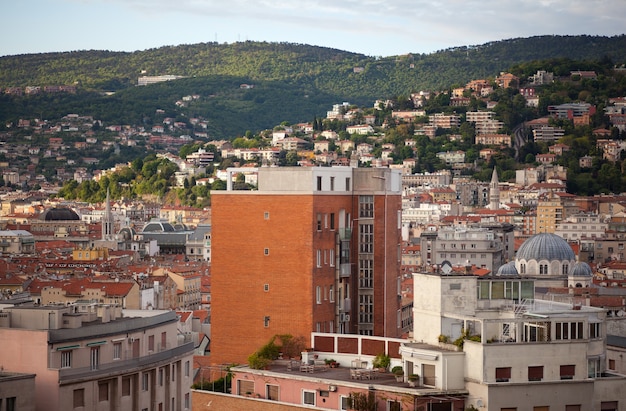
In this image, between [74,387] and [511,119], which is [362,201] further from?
[511,119]

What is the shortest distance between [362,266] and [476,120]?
142226mm

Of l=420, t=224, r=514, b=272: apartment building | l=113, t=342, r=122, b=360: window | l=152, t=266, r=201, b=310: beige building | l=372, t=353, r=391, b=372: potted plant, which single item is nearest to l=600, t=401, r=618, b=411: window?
l=372, t=353, r=391, b=372: potted plant

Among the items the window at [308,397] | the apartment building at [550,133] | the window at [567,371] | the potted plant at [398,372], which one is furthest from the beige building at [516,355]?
the apartment building at [550,133]

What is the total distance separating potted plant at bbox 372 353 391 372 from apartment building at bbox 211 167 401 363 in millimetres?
4870

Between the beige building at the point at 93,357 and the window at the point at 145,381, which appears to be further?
the window at the point at 145,381

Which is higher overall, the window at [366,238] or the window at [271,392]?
the window at [366,238]

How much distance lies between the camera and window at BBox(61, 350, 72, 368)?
1137 inches

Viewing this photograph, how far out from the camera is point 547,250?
87312 millimetres

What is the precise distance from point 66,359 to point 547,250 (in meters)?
61.1

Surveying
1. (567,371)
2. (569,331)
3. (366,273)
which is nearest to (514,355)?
(567,371)

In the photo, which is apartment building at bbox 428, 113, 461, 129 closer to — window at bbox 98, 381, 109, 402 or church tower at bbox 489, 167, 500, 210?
church tower at bbox 489, 167, 500, 210

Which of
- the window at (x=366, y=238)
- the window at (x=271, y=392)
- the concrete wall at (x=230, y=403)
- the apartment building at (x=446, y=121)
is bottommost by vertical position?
the concrete wall at (x=230, y=403)

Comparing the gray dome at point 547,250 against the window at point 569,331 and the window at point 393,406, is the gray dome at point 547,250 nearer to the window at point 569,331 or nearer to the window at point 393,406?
the window at point 569,331

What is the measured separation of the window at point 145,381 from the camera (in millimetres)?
31531
